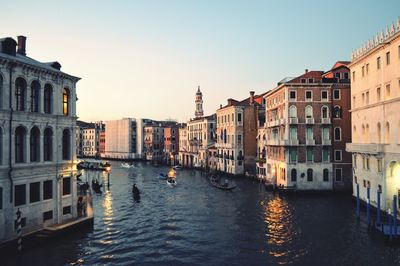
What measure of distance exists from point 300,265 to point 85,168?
7351 cm

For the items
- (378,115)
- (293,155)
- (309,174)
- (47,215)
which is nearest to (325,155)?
(309,174)

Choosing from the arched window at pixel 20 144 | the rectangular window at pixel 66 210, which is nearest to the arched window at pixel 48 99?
the arched window at pixel 20 144

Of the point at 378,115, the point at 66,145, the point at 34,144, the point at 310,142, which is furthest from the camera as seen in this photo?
the point at 310,142

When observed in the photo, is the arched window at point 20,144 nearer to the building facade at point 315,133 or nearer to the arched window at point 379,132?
the arched window at point 379,132

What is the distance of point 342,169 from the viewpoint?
139ft

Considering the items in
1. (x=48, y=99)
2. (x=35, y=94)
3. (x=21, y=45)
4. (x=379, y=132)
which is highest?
(x=21, y=45)

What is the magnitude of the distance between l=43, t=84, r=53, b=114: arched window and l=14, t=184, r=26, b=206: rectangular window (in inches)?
209

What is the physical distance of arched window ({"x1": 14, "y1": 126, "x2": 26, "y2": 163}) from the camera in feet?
69.5

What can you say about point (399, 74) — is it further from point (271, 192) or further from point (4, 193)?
point (4, 193)

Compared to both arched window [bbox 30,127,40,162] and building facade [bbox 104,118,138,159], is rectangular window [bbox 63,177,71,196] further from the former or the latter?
building facade [bbox 104,118,138,159]

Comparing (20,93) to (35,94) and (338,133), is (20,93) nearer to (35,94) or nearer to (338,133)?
(35,94)

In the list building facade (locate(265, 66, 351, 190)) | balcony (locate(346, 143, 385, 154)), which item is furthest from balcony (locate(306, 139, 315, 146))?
balcony (locate(346, 143, 385, 154))

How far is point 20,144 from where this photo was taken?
21.5m

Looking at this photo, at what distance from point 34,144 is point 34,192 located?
10.1ft
